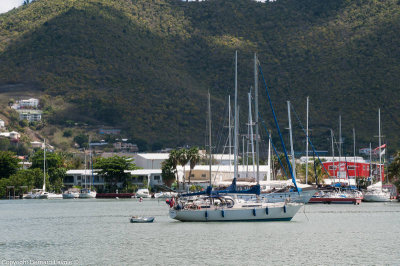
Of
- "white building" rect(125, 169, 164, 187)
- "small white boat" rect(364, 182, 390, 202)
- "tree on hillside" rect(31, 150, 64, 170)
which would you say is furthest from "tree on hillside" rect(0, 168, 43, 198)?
"small white boat" rect(364, 182, 390, 202)

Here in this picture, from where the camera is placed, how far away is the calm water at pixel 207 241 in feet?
141

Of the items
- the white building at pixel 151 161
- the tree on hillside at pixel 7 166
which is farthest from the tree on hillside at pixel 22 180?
the white building at pixel 151 161

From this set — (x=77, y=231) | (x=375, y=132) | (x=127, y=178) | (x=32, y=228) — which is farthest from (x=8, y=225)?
(x=375, y=132)

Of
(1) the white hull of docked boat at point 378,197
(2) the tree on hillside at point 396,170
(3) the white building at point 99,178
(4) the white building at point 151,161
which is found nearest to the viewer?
(2) the tree on hillside at point 396,170

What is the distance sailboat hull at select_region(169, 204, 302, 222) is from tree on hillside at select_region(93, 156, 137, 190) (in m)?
77.2

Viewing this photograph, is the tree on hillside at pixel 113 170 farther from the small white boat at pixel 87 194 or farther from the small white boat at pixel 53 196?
the small white boat at pixel 53 196

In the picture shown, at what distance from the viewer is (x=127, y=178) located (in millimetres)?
141250

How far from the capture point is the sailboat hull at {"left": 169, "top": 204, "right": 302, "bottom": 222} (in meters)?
60.4

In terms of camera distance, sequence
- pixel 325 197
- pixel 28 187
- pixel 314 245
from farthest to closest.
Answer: pixel 28 187 → pixel 325 197 → pixel 314 245

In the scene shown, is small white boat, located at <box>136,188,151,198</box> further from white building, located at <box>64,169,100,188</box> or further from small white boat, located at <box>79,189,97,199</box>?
white building, located at <box>64,169,100,188</box>

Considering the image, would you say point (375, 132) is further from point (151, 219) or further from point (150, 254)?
point (150, 254)

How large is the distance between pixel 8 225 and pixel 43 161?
80.5 meters

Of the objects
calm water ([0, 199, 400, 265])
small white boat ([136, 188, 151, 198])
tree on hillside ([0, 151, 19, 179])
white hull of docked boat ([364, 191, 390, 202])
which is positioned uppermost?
tree on hillside ([0, 151, 19, 179])

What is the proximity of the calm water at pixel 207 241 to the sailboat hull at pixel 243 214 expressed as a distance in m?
0.57
